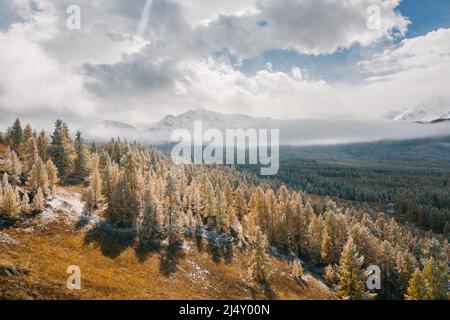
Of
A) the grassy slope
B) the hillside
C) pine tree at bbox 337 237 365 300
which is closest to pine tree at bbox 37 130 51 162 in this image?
the hillside

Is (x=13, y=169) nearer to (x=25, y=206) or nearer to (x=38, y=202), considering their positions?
(x=38, y=202)

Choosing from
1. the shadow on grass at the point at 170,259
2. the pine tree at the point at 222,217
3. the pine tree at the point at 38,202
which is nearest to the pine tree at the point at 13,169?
the pine tree at the point at 38,202

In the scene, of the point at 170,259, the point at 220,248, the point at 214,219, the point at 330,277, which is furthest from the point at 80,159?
the point at 330,277

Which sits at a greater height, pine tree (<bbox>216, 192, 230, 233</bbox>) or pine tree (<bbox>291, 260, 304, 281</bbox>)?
pine tree (<bbox>216, 192, 230, 233</bbox>)

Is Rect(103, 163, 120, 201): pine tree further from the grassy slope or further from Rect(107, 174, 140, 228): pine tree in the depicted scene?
the grassy slope
